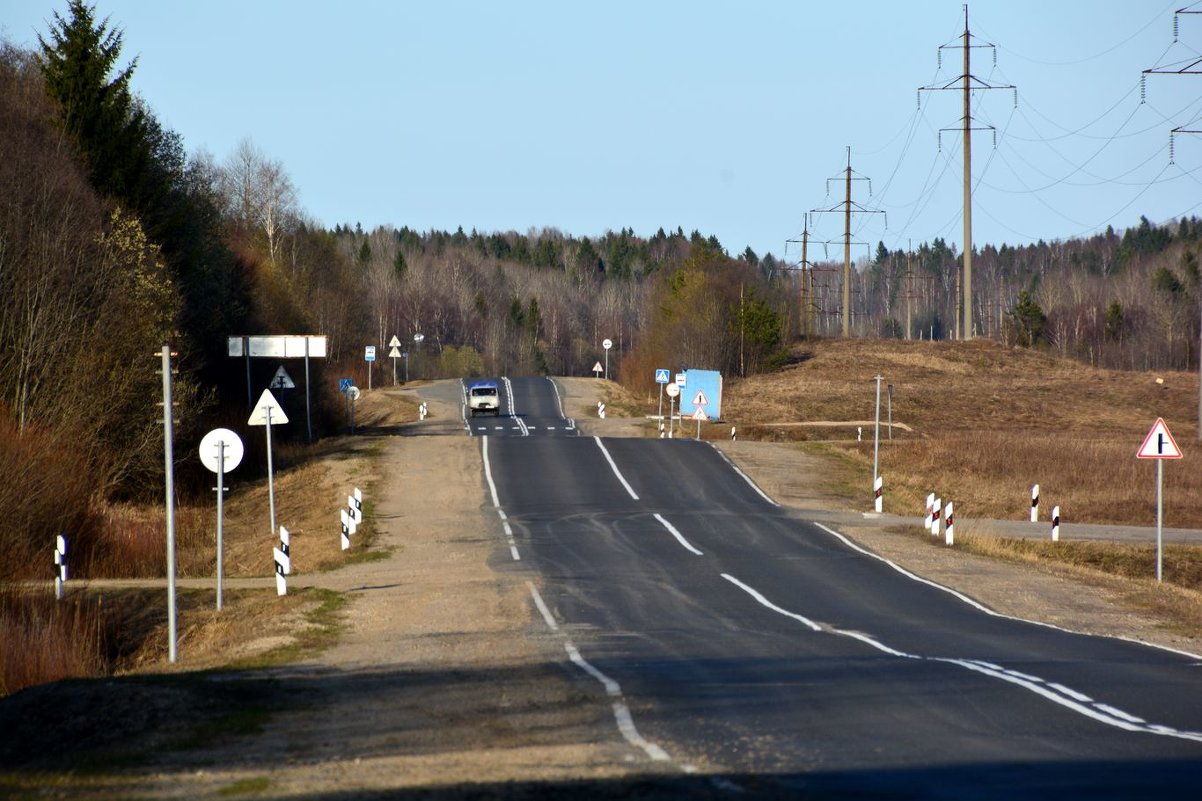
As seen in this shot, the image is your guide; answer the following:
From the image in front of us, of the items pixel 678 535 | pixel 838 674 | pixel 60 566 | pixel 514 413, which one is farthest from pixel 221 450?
pixel 514 413

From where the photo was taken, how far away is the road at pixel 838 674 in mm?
9094

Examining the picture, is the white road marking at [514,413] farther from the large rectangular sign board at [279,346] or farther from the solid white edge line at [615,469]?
the large rectangular sign board at [279,346]

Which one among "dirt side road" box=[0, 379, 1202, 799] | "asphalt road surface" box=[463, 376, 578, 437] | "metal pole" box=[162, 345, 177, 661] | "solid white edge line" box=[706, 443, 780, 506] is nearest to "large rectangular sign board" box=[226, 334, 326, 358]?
"solid white edge line" box=[706, 443, 780, 506]

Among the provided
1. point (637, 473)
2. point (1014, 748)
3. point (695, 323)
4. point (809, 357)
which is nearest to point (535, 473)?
point (637, 473)

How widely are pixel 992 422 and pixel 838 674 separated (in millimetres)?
61302

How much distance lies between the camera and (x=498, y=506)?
3775 centimetres

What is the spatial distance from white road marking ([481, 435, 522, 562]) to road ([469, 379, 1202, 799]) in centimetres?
20

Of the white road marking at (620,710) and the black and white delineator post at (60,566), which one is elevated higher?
the white road marking at (620,710)

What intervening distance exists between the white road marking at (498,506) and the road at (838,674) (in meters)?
0.20

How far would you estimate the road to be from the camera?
358 inches

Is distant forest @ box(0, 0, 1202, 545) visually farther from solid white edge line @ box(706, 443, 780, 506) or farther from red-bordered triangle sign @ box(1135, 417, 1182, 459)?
red-bordered triangle sign @ box(1135, 417, 1182, 459)

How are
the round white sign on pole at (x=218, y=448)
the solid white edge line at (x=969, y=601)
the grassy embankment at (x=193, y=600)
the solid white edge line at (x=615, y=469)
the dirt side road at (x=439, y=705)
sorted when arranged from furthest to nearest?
the solid white edge line at (x=615, y=469) → the round white sign on pole at (x=218, y=448) → the grassy embankment at (x=193, y=600) → the solid white edge line at (x=969, y=601) → the dirt side road at (x=439, y=705)

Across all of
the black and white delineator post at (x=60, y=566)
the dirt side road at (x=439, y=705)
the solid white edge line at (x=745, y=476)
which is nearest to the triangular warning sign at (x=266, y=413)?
the dirt side road at (x=439, y=705)

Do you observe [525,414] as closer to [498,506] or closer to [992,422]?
[992,422]
